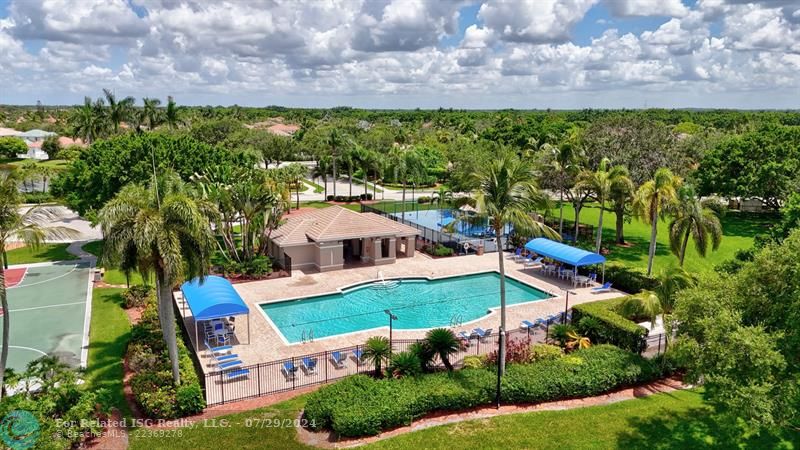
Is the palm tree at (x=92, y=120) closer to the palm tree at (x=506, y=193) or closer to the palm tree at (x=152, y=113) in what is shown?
the palm tree at (x=152, y=113)

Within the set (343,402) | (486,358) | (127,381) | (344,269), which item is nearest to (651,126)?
(344,269)

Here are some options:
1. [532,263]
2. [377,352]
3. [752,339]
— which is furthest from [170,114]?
[752,339]

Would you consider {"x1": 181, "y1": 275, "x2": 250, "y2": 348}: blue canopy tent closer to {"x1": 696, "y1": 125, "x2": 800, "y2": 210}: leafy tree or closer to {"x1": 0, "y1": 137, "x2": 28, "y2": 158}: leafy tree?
{"x1": 696, "y1": 125, "x2": 800, "y2": 210}: leafy tree

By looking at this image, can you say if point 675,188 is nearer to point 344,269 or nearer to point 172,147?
point 344,269

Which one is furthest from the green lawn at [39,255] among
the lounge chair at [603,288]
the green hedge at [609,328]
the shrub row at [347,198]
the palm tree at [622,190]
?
the palm tree at [622,190]

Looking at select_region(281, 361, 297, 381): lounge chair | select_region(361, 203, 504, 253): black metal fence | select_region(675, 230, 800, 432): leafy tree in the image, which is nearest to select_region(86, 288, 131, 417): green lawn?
select_region(281, 361, 297, 381): lounge chair

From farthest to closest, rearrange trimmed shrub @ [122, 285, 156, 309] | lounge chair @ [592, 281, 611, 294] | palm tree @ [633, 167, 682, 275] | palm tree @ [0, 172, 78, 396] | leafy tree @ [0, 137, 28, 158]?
1. leafy tree @ [0, 137, 28, 158]
2. lounge chair @ [592, 281, 611, 294]
3. palm tree @ [633, 167, 682, 275]
4. trimmed shrub @ [122, 285, 156, 309]
5. palm tree @ [0, 172, 78, 396]
